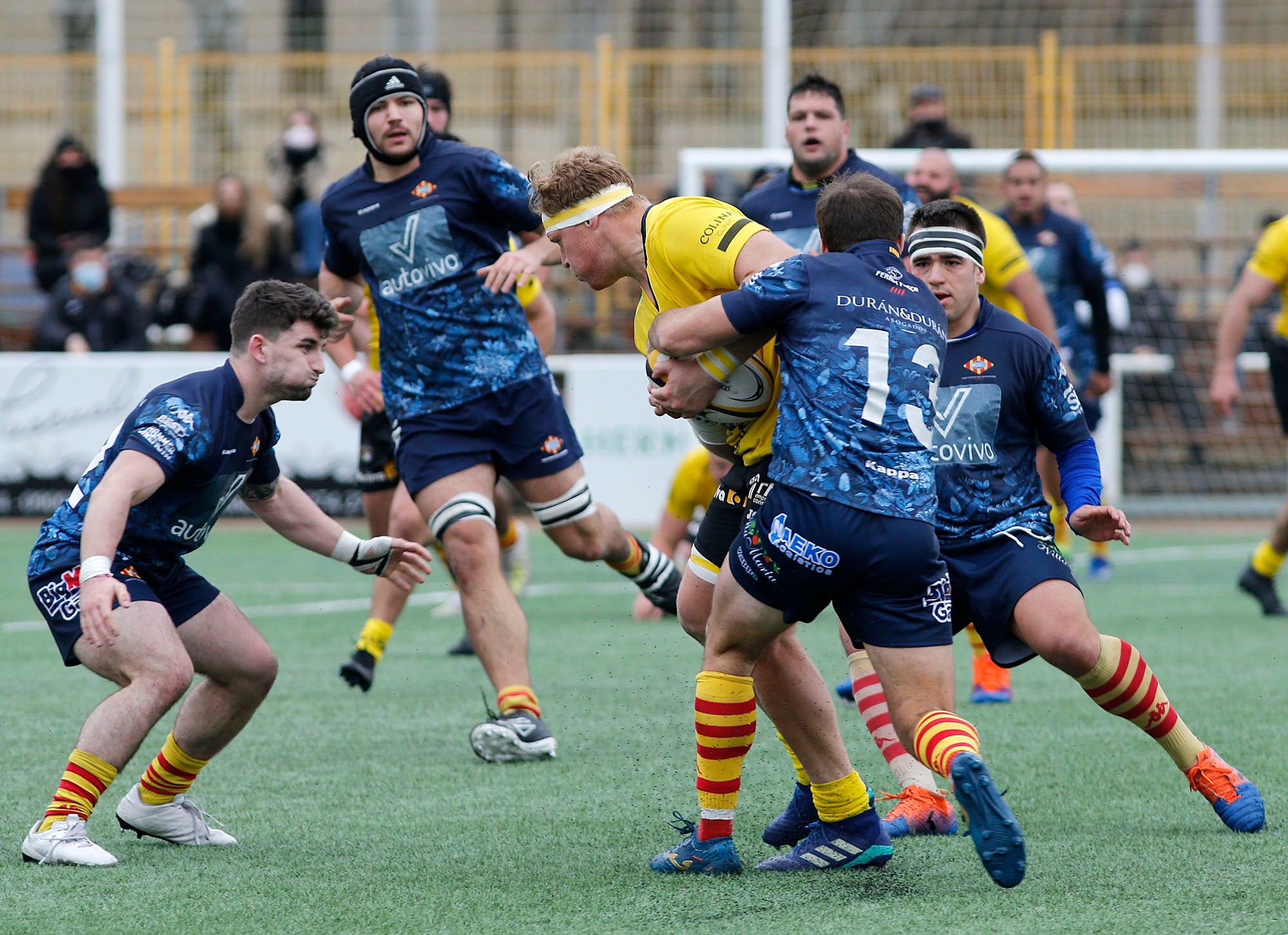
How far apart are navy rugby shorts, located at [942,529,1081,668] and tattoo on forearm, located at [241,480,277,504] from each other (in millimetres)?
1863

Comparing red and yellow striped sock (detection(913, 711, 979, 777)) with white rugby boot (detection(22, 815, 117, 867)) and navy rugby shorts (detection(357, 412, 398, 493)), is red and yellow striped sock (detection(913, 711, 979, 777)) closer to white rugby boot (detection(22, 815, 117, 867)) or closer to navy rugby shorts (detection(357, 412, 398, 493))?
white rugby boot (detection(22, 815, 117, 867))

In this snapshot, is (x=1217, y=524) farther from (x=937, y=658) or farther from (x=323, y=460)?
(x=937, y=658)

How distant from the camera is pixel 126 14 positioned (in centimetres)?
2166

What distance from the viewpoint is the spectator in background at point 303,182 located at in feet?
48.1

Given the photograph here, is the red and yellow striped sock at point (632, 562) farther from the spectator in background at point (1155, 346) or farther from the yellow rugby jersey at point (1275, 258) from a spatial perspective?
the spectator in background at point (1155, 346)

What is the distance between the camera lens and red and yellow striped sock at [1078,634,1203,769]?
14.1 feet

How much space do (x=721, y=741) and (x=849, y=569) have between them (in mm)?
555

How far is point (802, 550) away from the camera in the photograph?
12.0ft

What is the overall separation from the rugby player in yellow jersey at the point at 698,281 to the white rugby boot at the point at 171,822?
1.38 m

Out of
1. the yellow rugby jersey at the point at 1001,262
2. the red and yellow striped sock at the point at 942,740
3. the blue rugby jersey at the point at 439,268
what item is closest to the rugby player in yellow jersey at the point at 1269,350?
the yellow rugby jersey at the point at 1001,262

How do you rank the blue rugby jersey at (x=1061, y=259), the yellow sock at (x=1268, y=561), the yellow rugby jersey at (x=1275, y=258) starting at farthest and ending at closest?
the blue rugby jersey at (x=1061, y=259) < the yellow sock at (x=1268, y=561) < the yellow rugby jersey at (x=1275, y=258)

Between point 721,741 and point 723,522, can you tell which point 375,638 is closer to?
point 723,522

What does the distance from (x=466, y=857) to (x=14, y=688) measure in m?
3.27

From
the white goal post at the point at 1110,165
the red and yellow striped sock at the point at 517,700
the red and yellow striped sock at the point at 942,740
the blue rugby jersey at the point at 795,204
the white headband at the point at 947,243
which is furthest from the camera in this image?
the white goal post at the point at 1110,165
